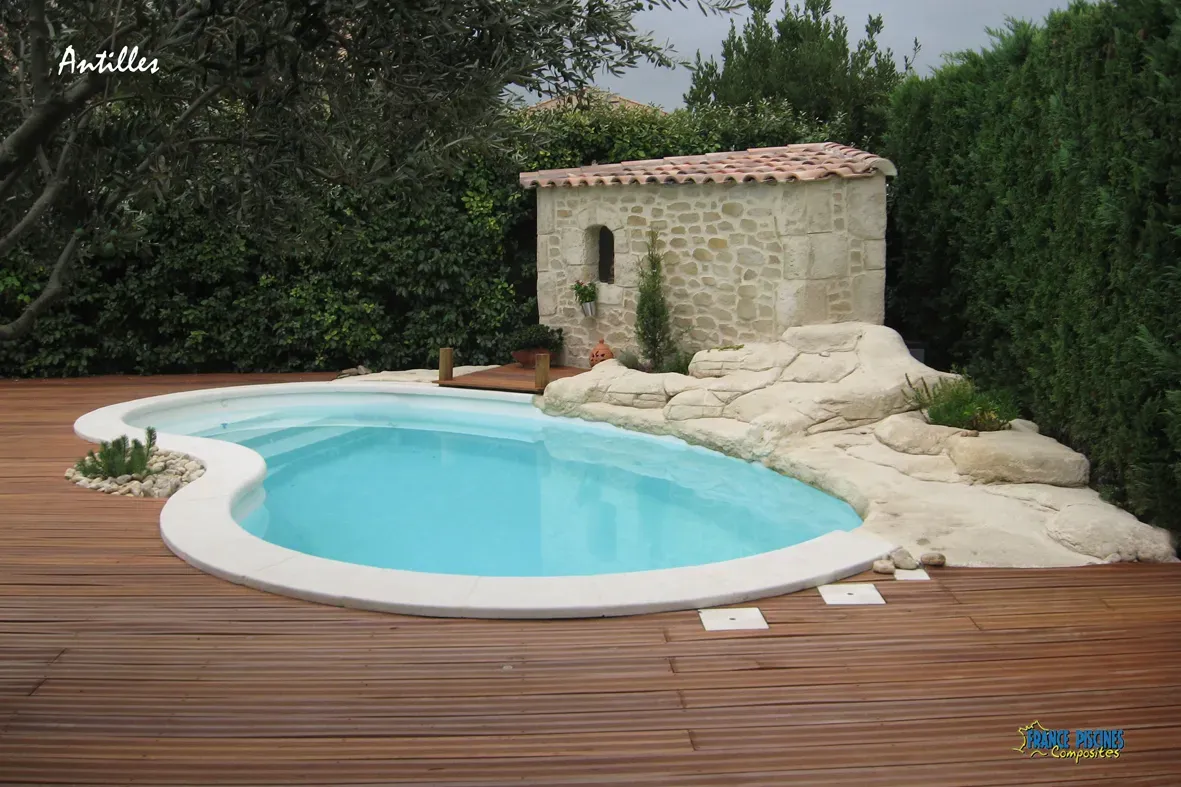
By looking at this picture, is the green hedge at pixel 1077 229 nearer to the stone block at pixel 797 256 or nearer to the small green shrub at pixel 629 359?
the stone block at pixel 797 256

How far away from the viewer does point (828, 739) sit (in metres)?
4.23

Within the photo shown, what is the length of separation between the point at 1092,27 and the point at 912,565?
462cm

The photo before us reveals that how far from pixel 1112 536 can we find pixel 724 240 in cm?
719

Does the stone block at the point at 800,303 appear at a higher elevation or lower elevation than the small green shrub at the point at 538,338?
higher

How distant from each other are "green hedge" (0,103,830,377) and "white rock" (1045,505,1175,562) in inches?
382

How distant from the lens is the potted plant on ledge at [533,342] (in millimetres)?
14641

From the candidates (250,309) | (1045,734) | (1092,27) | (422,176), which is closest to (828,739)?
(1045,734)

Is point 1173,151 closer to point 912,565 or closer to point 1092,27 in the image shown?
point 1092,27

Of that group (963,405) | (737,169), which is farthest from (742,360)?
(963,405)

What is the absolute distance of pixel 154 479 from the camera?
8.23 m

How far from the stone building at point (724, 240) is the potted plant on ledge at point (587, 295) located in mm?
149

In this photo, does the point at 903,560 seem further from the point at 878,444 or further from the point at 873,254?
the point at 873,254

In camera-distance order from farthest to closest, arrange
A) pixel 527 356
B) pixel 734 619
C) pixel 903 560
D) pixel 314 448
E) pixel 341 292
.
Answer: pixel 341 292 → pixel 527 356 → pixel 314 448 → pixel 903 560 → pixel 734 619

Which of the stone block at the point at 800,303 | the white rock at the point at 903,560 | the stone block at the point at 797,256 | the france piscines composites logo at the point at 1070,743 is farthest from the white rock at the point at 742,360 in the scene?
the france piscines composites logo at the point at 1070,743
